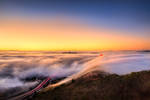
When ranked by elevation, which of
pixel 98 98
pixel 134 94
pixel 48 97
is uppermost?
pixel 134 94

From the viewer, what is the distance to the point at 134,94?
487 cm

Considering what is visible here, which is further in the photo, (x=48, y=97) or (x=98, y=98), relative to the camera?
(x=48, y=97)

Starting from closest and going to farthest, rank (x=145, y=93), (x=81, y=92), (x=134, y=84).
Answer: (x=145, y=93) < (x=134, y=84) < (x=81, y=92)

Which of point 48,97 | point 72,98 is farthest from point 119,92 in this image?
point 48,97

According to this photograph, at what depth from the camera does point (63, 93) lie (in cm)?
649

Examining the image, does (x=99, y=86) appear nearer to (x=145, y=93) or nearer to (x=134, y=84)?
(x=134, y=84)

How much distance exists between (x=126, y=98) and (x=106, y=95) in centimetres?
99

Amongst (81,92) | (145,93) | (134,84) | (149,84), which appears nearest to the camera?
(145,93)

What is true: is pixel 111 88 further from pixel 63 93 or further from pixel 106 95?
pixel 63 93

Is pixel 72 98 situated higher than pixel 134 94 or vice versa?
pixel 134 94

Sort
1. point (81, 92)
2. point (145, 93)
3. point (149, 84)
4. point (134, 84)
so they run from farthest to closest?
point (81, 92) < point (134, 84) < point (149, 84) < point (145, 93)

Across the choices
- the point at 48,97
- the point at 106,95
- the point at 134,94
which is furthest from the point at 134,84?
the point at 48,97

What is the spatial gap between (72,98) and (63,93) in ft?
2.98

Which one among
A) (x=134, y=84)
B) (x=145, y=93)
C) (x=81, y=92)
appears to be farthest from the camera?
(x=81, y=92)
